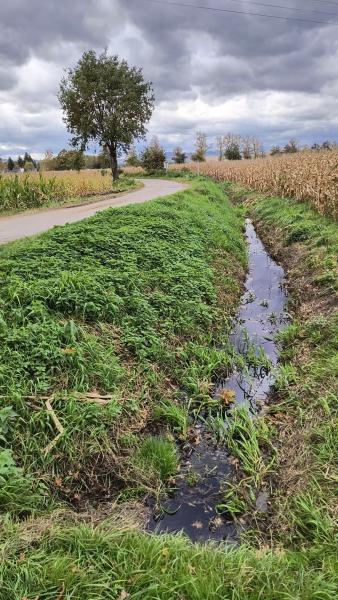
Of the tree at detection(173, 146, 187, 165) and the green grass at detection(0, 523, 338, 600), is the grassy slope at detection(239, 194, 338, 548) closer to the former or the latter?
the green grass at detection(0, 523, 338, 600)

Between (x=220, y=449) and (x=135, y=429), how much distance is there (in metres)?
0.89

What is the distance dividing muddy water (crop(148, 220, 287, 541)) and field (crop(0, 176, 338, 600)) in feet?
0.43

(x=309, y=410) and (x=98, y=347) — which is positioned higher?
(x=98, y=347)

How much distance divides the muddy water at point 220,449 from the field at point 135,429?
0.13 meters

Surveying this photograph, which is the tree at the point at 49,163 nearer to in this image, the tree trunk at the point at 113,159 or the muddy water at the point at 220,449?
the tree trunk at the point at 113,159

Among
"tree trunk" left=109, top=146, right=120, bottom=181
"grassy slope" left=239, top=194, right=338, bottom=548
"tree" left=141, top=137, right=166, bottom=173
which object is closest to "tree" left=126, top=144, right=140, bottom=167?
"tree" left=141, top=137, right=166, bottom=173

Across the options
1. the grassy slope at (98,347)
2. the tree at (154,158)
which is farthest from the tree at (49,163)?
the grassy slope at (98,347)

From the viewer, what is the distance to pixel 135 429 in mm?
4504

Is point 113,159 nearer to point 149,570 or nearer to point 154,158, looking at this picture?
point 154,158

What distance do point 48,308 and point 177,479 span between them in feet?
8.00

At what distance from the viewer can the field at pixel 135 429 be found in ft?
8.89

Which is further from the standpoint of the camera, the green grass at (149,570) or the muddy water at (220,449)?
Answer: the muddy water at (220,449)

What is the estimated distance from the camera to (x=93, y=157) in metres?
63.7

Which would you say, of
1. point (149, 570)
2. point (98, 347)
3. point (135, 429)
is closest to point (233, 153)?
point (98, 347)
